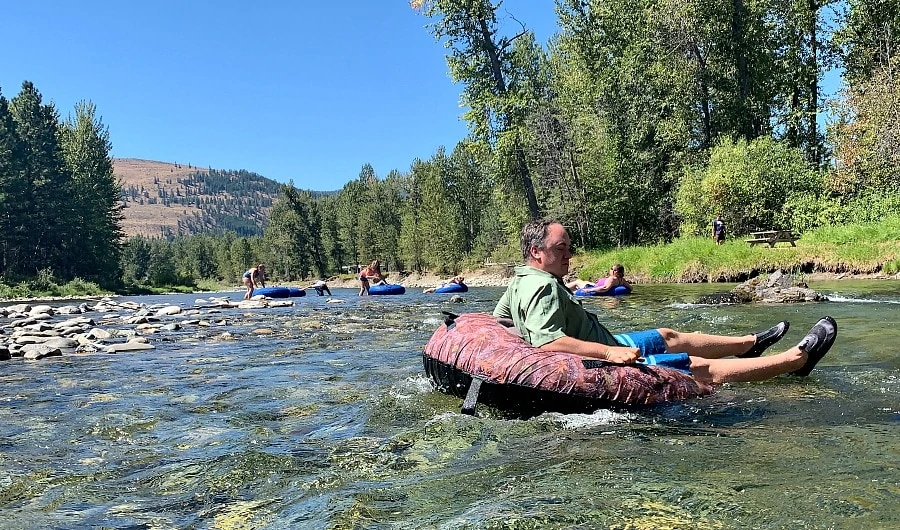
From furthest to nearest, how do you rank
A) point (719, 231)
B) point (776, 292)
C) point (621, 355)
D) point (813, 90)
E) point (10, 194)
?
point (10, 194) < point (813, 90) < point (719, 231) < point (776, 292) < point (621, 355)

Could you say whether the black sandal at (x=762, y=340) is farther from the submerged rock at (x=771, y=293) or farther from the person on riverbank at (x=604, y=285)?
the person on riverbank at (x=604, y=285)

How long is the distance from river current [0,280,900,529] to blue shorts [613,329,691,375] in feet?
1.32

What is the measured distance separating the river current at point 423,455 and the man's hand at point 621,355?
43 centimetres

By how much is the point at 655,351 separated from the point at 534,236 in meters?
1.73

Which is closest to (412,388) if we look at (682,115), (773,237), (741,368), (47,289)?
(741,368)

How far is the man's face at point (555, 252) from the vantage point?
539cm

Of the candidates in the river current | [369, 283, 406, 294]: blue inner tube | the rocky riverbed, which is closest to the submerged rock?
the river current

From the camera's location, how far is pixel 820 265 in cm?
2053

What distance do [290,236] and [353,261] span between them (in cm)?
1081

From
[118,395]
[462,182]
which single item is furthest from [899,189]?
[462,182]

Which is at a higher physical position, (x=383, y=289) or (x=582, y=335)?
(x=582, y=335)

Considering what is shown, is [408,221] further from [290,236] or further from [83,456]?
[83,456]

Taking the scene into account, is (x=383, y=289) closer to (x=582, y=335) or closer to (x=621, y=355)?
(x=582, y=335)

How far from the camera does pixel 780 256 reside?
21422 millimetres
